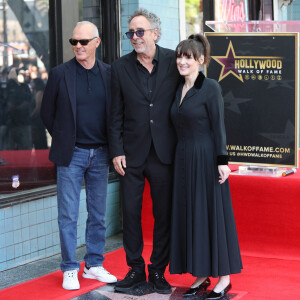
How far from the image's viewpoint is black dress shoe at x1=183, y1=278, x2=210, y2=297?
4.43m

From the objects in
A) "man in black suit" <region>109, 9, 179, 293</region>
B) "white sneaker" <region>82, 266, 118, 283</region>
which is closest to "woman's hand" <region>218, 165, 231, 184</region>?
"man in black suit" <region>109, 9, 179, 293</region>

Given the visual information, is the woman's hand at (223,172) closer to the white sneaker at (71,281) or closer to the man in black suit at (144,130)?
the man in black suit at (144,130)

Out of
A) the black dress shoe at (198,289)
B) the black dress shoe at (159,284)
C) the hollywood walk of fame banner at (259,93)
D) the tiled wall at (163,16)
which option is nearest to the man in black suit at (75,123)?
the black dress shoe at (159,284)

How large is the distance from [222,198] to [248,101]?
1432mm

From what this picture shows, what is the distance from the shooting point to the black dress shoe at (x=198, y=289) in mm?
4430

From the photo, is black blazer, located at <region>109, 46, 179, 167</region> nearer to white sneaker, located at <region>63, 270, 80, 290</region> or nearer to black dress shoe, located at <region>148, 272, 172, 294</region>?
black dress shoe, located at <region>148, 272, 172, 294</region>

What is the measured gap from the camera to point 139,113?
14.4ft

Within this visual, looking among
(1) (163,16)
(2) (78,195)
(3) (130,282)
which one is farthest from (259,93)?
(3) (130,282)

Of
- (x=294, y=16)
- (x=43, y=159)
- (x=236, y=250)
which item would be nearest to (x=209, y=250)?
(x=236, y=250)

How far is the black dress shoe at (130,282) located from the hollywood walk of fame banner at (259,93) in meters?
1.55

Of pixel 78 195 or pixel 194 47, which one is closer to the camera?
pixel 194 47

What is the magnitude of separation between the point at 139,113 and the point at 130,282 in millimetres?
1236

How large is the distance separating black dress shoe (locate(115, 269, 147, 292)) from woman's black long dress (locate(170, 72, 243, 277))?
17.9 inches

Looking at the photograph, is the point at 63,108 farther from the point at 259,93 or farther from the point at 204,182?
the point at 259,93
